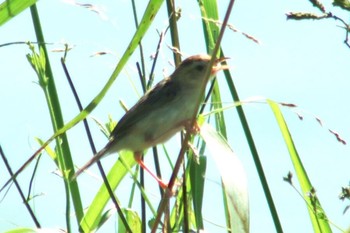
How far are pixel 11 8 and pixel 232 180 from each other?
0.77m

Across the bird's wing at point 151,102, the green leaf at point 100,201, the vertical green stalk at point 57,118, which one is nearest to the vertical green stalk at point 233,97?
the green leaf at point 100,201

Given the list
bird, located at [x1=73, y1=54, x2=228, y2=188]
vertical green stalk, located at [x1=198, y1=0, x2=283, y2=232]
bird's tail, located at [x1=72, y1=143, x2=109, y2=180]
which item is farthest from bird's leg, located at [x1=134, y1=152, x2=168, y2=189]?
vertical green stalk, located at [x1=198, y1=0, x2=283, y2=232]

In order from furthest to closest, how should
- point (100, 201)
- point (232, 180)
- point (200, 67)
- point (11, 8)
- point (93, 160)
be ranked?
point (200, 67) → point (93, 160) → point (100, 201) → point (11, 8) → point (232, 180)

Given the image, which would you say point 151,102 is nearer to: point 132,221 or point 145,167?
point 145,167

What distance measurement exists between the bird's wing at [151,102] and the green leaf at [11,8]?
93 centimetres

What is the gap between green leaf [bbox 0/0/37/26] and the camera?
5.97ft

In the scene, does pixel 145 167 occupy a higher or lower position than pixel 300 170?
higher

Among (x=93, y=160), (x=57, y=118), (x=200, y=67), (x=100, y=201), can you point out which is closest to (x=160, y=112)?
(x=200, y=67)

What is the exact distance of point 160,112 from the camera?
2.86 meters

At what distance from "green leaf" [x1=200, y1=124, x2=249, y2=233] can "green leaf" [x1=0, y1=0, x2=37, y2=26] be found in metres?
0.61

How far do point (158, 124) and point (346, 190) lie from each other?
1.46 m

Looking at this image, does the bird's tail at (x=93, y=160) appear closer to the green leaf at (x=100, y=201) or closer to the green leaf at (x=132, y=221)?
the green leaf at (x=100, y=201)

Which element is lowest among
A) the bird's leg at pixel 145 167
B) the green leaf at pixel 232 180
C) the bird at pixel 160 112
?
the green leaf at pixel 232 180

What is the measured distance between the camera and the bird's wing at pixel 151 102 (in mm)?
2773
